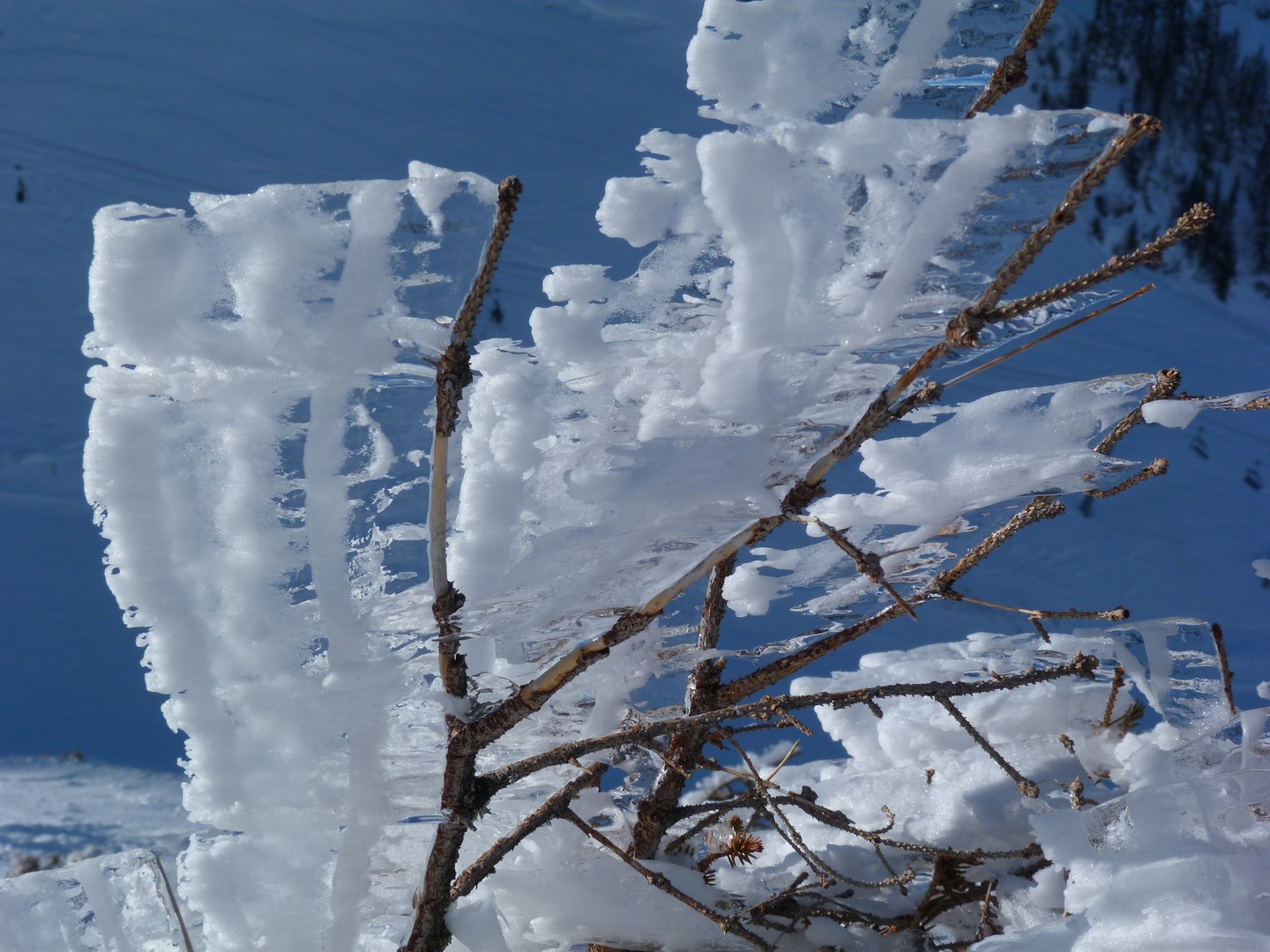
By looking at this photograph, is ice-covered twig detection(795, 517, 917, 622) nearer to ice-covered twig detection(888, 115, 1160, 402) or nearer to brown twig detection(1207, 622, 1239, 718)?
ice-covered twig detection(888, 115, 1160, 402)

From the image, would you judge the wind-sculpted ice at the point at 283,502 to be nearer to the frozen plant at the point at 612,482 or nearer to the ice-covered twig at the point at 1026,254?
the frozen plant at the point at 612,482

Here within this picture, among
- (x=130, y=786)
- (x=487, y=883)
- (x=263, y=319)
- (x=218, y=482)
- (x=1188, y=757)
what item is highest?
(x=263, y=319)

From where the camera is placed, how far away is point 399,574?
56 centimetres

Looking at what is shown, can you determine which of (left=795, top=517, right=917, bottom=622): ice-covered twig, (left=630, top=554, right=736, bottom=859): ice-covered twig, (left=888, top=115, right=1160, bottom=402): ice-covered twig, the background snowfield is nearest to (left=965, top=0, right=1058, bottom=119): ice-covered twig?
(left=888, top=115, right=1160, bottom=402): ice-covered twig

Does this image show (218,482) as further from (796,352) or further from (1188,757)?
(1188,757)

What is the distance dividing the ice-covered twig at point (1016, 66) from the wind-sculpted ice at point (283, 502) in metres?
0.30

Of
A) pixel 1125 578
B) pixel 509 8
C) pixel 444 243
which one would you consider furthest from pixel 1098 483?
pixel 509 8

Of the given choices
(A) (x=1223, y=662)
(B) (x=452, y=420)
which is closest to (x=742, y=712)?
(B) (x=452, y=420)

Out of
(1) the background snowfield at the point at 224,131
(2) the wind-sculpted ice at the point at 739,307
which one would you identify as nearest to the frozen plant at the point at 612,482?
(2) the wind-sculpted ice at the point at 739,307

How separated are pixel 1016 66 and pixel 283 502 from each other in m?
0.50

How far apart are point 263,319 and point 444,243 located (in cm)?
11

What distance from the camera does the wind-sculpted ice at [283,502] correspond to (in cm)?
48

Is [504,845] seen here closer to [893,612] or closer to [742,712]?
[742,712]

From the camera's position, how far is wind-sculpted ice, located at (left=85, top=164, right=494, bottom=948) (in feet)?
1.57
